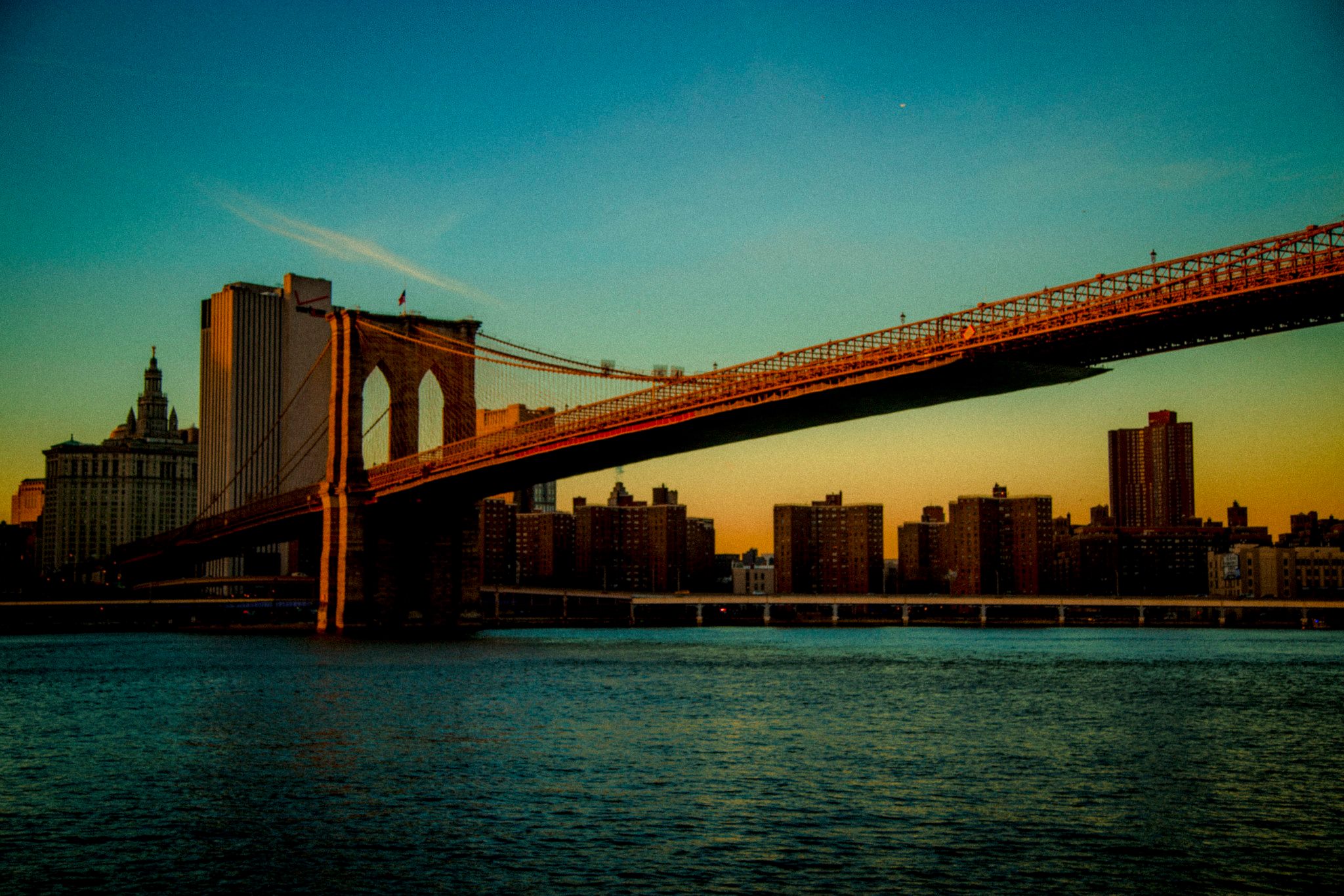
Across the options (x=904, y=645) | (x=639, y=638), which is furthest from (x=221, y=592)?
(x=904, y=645)

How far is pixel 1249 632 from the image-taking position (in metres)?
113

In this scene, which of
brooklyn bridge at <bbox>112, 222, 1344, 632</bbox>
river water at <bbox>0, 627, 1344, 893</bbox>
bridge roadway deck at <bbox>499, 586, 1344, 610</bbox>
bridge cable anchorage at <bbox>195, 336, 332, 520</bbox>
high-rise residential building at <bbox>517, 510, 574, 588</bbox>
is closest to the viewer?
river water at <bbox>0, 627, 1344, 893</bbox>

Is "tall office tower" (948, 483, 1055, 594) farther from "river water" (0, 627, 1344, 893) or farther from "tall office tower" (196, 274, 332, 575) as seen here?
"river water" (0, 627, 1344, 893)

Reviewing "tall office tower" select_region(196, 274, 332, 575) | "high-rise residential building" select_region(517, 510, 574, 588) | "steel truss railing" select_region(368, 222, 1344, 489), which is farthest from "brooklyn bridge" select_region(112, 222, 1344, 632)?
"high-rise residential building" select_region(517, 510, 574, 588)

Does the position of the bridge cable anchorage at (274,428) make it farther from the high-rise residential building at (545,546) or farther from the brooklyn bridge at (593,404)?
the high-rise residential building at (545,546)

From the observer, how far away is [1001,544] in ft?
609

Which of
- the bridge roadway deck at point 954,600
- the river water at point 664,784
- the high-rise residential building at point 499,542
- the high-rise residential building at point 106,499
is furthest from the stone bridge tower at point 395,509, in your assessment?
the high-rise residential building at point 106,499

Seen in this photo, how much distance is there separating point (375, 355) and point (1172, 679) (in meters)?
47.5

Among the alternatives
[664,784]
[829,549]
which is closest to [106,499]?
[829,549]

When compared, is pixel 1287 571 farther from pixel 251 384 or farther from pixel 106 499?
pixel 106 499

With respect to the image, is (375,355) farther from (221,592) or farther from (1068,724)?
(221,592)

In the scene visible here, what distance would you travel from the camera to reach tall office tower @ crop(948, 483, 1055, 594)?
183 metres

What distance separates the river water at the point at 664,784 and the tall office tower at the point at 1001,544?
13909 cm

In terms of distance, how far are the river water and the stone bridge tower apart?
25.5m
